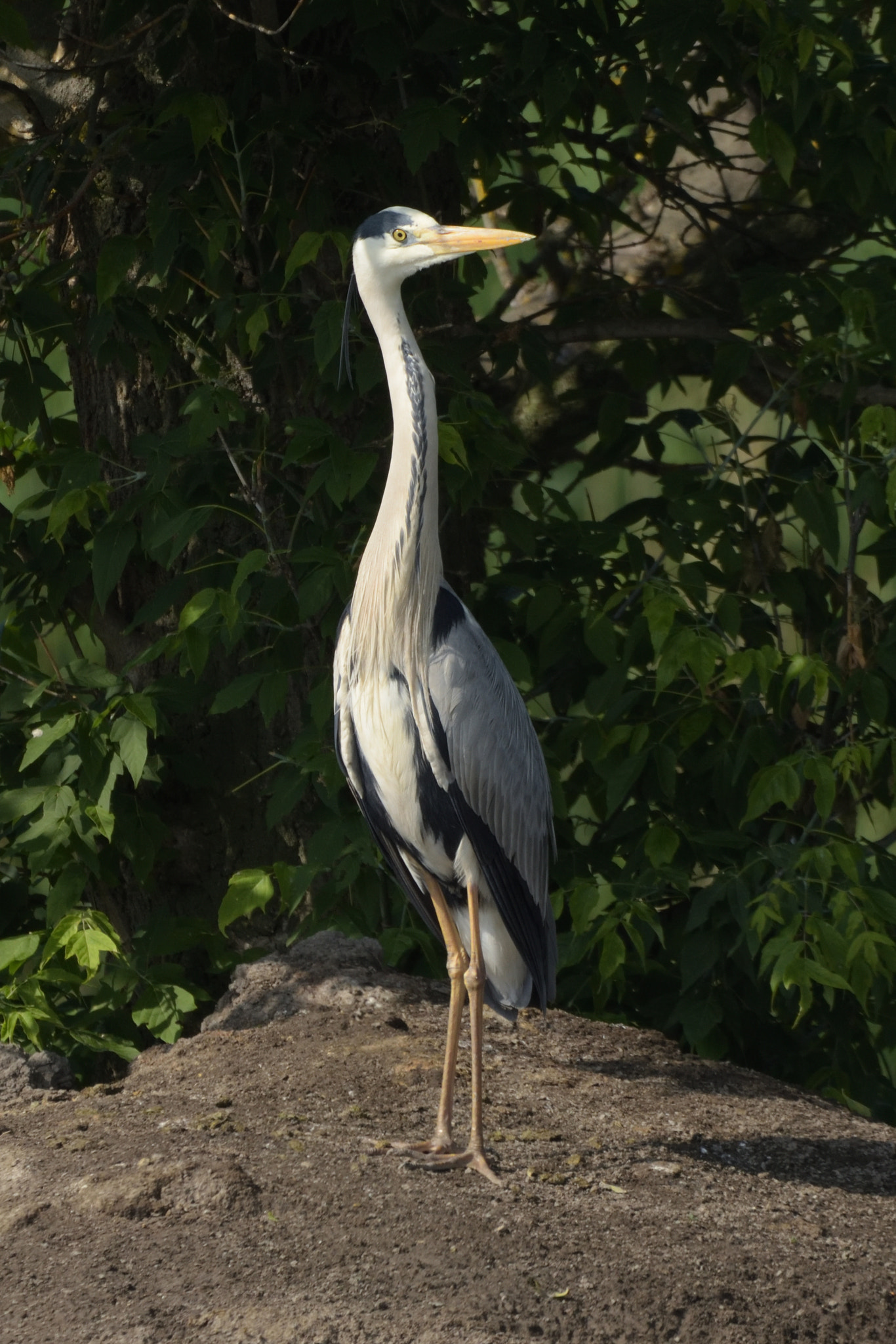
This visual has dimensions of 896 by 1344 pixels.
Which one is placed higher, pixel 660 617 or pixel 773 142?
pixel 773 142

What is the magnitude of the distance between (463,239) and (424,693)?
0.94 meters

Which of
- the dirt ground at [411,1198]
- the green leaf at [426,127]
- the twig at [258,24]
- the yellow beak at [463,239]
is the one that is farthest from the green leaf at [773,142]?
the dirt ground at [411,1198]

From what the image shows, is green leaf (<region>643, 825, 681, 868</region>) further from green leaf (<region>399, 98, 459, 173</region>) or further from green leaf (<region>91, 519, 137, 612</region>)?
green leaf (<region>399, 98, 459, 173</region>)

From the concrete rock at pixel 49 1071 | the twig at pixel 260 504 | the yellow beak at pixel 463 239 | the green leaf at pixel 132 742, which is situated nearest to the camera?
the yellow beak at pixel 463 239

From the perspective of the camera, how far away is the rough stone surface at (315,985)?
3525 millimetres

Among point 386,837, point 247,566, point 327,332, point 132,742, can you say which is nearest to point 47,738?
point 132,742

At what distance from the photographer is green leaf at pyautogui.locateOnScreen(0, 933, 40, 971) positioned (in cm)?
347

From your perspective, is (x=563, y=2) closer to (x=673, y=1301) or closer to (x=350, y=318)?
(x=350, y=318)

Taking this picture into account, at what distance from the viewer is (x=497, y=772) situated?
301 cm

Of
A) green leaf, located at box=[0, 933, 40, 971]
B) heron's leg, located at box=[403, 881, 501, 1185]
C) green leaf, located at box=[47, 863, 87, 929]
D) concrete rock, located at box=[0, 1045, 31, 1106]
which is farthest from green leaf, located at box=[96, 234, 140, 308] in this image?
concrete rock, located at box=[0, 1045, 31, 1106]

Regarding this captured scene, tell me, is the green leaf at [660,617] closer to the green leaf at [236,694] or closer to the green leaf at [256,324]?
the green leaf at [236,694]

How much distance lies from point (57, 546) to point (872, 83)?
97.5 inches

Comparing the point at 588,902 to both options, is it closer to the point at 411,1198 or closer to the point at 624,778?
the point at 624,778

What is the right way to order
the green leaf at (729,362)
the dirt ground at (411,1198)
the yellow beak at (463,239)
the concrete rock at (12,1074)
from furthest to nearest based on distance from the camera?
the green leaf at (729,362) < the concrete rock at (12,1074) < the yellow beak at (463,239) < the dirt ground at (411,1198)
